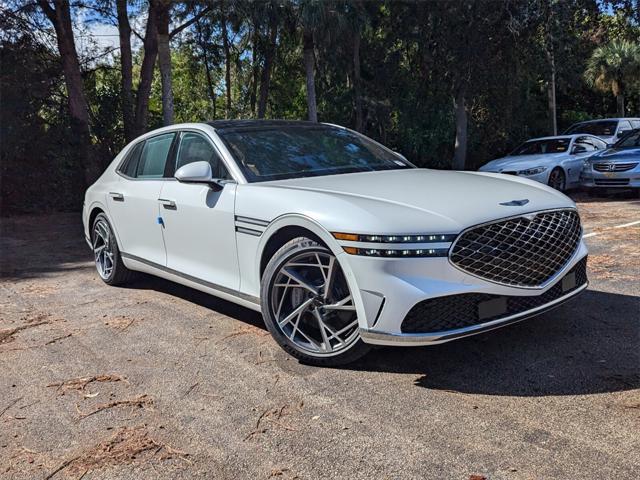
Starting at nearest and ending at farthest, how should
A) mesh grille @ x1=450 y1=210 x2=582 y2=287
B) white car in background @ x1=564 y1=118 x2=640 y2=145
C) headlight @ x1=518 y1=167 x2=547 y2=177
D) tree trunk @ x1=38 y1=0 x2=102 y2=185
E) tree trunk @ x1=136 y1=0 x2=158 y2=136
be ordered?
mesh grille @ x1=450 y1=210 x2=582 y2=287 → headlight @ x1=518 y1=167 x2=547 y2=177 → tree trunk @ x1=38 y1=0 x2=102 y2=185 → tree trunk @ x1=136 y1=0 x2=158 y2=136 → white car in background @ x1=564 y1=118 x2=640 y2=145

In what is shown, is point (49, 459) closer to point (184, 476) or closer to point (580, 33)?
point (184, 476)

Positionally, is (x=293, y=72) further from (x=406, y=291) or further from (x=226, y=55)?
(x=406, y=291)

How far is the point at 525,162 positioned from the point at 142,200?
10339 mm

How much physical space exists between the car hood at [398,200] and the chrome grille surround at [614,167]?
31.1 ft

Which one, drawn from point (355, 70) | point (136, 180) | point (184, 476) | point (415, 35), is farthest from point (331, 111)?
point (184, 476)

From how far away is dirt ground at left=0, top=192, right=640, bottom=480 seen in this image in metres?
A: 2.86

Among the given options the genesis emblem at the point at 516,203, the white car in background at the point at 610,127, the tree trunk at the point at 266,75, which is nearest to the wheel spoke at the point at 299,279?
the genesis emblem at the point at 516,203

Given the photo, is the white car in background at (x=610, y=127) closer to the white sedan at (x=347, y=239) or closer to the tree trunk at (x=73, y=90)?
the tree trunk at (x=73, y=90)

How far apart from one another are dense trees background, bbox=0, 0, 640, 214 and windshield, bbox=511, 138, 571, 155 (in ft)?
11.4

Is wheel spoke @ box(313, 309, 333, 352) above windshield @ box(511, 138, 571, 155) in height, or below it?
Answer: below

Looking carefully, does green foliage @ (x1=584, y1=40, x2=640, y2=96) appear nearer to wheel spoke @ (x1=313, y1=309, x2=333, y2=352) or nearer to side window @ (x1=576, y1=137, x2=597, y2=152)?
side window @ (x1=576, y1=137, x2=597, y2=152)

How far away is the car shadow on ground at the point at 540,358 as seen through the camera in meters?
3.59

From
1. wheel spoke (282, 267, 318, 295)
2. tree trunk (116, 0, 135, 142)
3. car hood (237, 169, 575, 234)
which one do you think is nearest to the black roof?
car hood (237, 169, 575, 234)

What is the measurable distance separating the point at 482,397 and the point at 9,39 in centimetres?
1436
